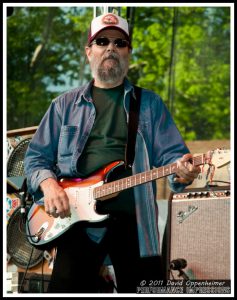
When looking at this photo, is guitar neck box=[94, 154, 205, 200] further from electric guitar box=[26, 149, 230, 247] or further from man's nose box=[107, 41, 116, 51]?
man's nose box=[107, 41, 116, 51]

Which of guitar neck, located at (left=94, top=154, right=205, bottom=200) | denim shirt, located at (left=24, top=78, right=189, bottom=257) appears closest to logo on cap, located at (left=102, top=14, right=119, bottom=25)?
denim shirt, located at (left=24, top=78, right=189, bottom=257)

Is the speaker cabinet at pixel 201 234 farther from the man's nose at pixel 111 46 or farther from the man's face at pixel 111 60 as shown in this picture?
the man's nose at pixel 111 46

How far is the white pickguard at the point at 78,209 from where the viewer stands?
5.36 metres

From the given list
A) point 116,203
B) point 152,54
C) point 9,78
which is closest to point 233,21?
point 116,203

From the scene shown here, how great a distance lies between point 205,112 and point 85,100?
16241 millimetres

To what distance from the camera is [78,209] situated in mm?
5418

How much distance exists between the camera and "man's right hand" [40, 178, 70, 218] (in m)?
5.34

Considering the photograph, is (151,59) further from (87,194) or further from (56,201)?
(56,201)

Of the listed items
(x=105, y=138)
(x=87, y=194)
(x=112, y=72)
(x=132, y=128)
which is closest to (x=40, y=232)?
(x=87, y=194)

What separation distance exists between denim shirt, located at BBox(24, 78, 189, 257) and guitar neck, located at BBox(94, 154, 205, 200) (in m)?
0.09

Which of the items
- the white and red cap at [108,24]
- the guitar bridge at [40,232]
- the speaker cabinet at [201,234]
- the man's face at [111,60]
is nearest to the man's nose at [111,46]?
the man's face at [111,60]

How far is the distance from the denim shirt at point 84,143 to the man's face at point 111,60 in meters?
0.12

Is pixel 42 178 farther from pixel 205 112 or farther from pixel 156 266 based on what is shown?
pixel 205 112

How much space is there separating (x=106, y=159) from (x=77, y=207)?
43 centimetres
